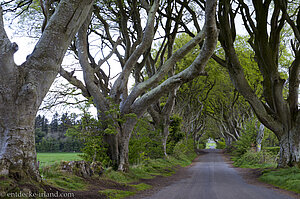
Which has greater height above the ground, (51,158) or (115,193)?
(51,158)

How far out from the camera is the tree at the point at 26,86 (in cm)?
479

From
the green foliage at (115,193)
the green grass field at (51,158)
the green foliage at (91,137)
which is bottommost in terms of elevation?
the green foliage at (115,193)

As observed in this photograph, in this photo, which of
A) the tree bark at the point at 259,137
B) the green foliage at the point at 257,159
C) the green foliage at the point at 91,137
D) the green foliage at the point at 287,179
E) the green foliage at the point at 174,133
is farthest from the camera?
the tree bark at the point at 259,137

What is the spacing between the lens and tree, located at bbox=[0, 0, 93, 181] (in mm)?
4793

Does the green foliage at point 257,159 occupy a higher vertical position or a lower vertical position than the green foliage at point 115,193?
lower

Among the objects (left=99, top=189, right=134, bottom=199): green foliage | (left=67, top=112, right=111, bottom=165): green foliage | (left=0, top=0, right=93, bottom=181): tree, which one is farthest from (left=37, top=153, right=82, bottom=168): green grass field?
(left=0, top=0, right=93, bottom=181): tree

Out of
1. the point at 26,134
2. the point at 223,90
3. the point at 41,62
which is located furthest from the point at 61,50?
the point at 223,90

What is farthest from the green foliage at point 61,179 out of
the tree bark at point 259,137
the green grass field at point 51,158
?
the tree bark at point 259,137

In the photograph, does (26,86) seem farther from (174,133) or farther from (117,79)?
(174,133)

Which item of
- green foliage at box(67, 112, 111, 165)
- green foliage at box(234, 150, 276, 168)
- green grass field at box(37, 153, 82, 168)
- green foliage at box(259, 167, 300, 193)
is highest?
green foliage at box(67, 112, 111, 165)

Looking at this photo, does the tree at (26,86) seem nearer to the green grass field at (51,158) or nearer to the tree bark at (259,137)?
the green grass field at (51,158)

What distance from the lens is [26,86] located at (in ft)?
16.4

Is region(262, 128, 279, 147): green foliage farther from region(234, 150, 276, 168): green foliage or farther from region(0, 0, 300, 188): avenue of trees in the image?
region(0, 0, 300, 188): avenue of trees

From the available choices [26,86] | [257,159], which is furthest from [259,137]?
[26,86]
